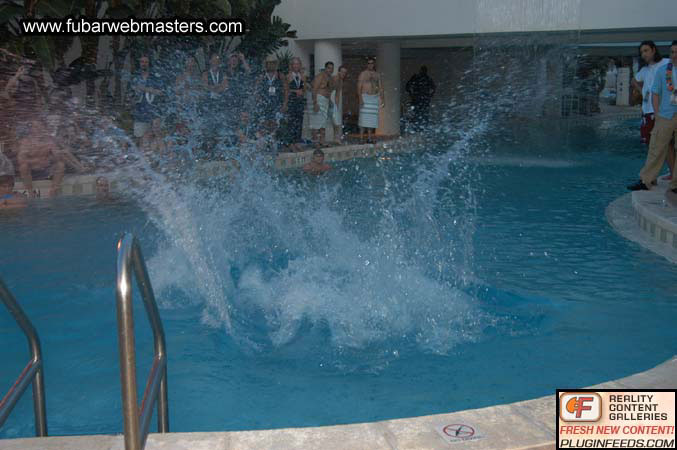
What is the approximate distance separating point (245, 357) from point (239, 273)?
189 cm

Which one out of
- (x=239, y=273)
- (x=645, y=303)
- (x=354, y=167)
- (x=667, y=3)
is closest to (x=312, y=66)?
(x=354, y=167)

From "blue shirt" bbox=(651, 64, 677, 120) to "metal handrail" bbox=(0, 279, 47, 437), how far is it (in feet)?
23.3

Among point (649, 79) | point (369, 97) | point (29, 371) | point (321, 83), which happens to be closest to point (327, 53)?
point (369, 97)

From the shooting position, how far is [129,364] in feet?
7.21

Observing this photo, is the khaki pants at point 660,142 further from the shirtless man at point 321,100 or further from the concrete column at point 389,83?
the concrete column at point 389,83

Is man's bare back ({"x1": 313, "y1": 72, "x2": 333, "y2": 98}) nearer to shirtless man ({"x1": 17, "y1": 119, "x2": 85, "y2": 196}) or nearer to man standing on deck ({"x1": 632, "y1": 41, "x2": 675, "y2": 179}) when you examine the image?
shirtless man ({"x1": 17, "y1": 119, "x2": 85, "y2": 196})

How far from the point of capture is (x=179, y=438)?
2.81 m

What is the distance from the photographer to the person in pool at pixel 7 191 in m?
8.81

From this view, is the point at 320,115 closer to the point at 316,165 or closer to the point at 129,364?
the point at 316,165

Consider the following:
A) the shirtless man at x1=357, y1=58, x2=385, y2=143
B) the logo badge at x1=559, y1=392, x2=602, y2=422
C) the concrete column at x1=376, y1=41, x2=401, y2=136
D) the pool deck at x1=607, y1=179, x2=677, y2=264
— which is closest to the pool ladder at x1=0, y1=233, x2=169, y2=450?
the logo badge at x1=559, y1=392, x2=602, y2=422

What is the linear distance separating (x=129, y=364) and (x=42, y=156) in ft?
29.3

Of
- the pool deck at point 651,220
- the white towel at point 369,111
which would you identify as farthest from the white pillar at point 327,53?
the pool deck at point 651,220

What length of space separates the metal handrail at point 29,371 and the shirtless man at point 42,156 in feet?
23.3

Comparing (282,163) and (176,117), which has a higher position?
(176,117)
